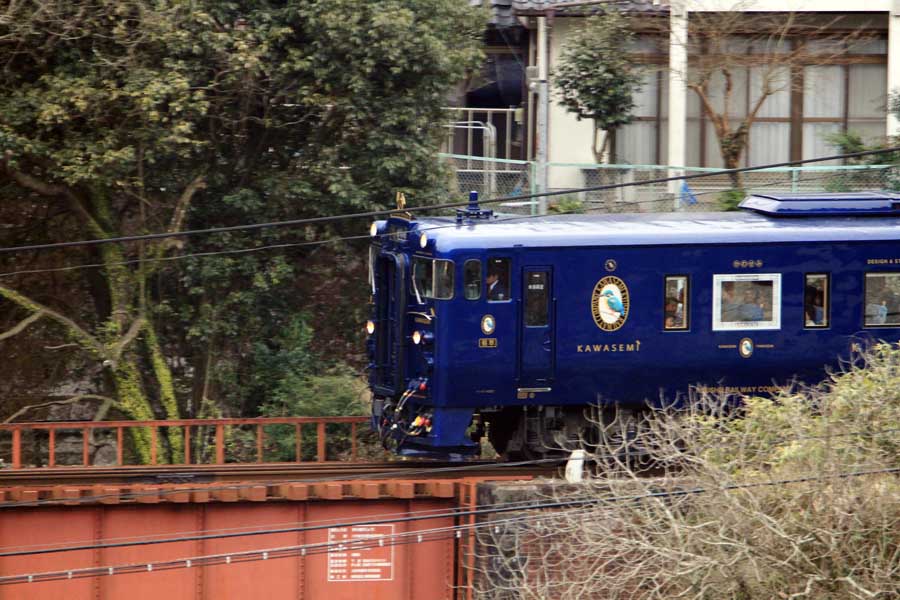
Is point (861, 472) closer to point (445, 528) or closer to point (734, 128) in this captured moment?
point (445, 528)

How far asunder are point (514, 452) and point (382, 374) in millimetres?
2046

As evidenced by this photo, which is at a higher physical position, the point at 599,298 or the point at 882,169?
the point at 882,169

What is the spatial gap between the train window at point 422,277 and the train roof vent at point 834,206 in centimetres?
451

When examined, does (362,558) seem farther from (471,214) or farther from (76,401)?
(76,401)

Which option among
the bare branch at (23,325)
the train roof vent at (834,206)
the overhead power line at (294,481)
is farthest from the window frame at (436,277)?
the bare branch at (23,325)

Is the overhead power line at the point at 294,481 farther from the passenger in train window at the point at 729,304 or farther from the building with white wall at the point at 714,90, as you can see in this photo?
the building with white wall at the point at 714,90

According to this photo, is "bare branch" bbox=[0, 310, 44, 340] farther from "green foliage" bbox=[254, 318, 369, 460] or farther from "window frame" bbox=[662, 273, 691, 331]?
"window frame" bbox=[662, 273, 691, 331]

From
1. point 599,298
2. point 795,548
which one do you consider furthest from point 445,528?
point 795,548

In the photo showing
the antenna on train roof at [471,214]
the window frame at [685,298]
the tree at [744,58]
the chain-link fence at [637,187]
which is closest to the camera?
the window frame at [685,298]

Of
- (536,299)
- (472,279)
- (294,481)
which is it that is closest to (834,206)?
(536,299)

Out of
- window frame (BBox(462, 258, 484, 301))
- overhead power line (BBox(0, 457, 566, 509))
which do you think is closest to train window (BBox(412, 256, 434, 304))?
window frame (BBox(462, 258, 484, 301))

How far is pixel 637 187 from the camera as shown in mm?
24109

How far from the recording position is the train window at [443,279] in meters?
15.7

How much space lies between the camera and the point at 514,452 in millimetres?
17141
